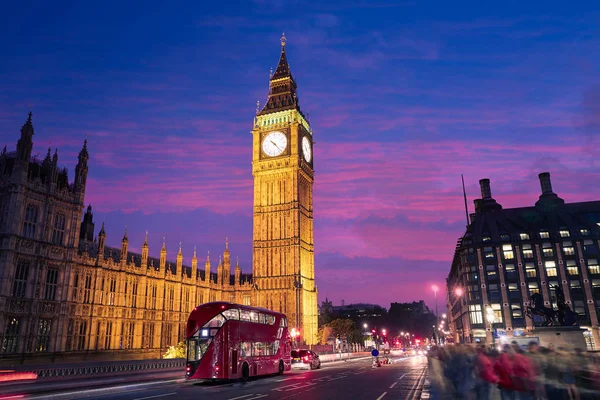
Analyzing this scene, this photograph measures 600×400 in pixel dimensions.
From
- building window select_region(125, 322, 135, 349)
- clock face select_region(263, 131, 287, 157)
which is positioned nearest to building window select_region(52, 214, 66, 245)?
building window select_region(125, 322, 135, 349)

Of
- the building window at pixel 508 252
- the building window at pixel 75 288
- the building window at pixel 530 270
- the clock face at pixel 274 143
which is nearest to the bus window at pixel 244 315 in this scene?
the building window at pixel 75 288

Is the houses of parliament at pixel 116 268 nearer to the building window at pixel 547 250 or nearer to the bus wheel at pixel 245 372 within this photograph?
the bus wheel at pixel 245 372

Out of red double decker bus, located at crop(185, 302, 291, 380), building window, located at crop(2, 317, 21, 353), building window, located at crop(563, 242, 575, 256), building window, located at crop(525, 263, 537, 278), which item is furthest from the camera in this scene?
building window, located at crop(525, 263, 537, 278)

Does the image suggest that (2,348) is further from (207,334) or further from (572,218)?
(572,218)

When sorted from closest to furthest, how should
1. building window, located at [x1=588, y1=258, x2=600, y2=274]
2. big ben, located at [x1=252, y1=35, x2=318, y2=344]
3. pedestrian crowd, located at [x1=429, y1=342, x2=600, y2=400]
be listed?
pedestrian crowd, located at [x1=429, y1=342, x2=600, y2=400] → big ben, located at [x1=252, y1=35, x2=318, y2=344] → building window, located at [x1=588, y1=258, x2=600, y2=274]

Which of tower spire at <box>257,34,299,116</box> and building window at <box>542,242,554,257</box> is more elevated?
tower spire at <box>257,34,299,116</box>

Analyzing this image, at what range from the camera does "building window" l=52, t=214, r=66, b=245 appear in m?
47.3

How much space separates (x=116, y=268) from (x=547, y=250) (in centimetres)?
8013

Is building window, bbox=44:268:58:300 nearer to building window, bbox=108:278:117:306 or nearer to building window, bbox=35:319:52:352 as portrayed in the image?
building window, bbox=35:319:52:352

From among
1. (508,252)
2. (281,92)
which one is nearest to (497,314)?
(508,252)

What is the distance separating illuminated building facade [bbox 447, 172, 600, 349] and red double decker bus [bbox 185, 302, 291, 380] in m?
65.1

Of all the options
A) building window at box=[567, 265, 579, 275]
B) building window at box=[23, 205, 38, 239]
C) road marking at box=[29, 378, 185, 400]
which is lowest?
road marking at box=[29, 378, 185, 400]

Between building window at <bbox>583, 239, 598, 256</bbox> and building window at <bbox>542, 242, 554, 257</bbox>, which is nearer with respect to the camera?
building window at <bbox>583, 239, 598, 256</bbox>

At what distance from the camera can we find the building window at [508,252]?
89.7m
